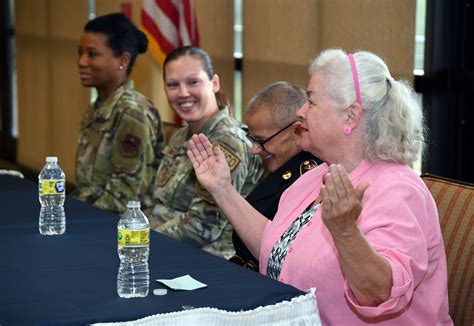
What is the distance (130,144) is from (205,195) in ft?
2.93

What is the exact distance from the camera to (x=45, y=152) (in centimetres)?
947

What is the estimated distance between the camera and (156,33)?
6426 mm

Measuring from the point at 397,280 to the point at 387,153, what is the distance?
45 centimetres

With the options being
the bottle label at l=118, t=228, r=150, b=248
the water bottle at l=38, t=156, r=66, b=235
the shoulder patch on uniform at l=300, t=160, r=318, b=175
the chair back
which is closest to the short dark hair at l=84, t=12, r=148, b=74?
the water bottle at l=38, t=156, r=66, b=235

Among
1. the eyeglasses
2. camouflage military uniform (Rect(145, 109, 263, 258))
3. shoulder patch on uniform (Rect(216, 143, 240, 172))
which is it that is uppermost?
the eyeglasses

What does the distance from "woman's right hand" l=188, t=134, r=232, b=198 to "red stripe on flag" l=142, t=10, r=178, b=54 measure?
2.90 m

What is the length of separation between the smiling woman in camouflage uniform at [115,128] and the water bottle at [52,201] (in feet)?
3.69

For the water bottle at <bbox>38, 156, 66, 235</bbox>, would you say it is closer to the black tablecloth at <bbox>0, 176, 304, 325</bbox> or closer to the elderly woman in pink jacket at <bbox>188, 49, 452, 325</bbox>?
the black tablecloth at <bbox>0, 176, 304, 325</bbox>

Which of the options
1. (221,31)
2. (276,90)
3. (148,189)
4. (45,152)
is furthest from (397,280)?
(45,152)

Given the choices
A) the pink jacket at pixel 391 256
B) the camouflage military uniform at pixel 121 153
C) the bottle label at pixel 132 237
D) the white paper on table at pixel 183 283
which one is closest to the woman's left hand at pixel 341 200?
the pink jacket at pixel 391 256

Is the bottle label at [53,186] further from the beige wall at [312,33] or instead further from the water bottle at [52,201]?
the beige wall at [312,33]

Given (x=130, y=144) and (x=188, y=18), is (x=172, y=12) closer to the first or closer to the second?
(x=188, y=18)

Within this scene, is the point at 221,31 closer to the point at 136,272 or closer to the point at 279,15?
the point at 279,15

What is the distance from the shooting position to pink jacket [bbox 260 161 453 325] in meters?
2.63
